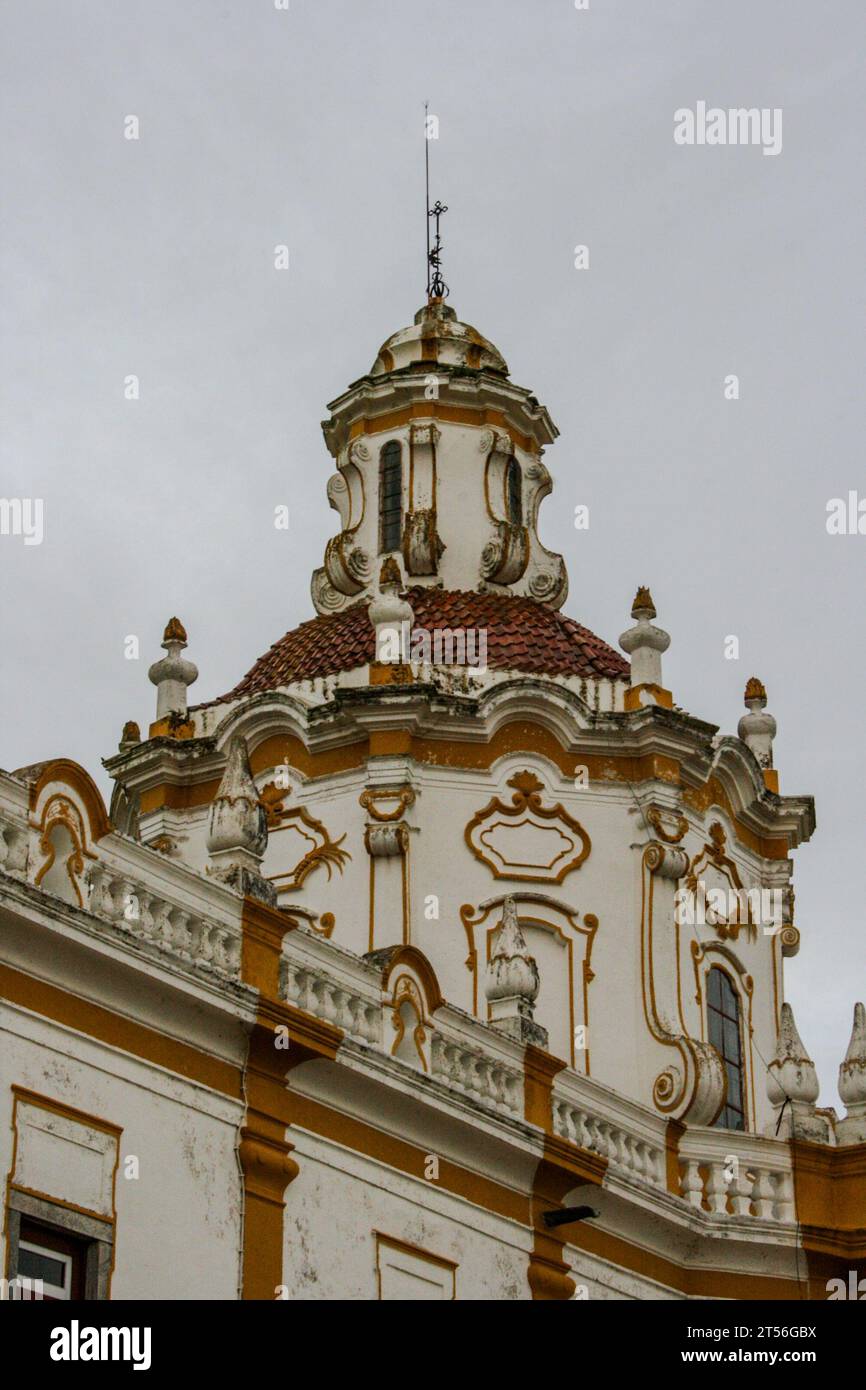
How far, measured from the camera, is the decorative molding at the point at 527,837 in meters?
25.9

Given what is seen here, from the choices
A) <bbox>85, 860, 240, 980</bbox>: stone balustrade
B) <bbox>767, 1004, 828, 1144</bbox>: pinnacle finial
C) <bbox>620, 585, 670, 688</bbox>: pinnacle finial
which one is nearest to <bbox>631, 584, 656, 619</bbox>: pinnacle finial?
<bbox>620, 585, 670, 688</bbox>: pinnacle finial

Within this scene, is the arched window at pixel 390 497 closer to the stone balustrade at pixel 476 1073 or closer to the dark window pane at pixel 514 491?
the dark window pane at pixel 514 491

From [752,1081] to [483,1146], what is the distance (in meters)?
7.29

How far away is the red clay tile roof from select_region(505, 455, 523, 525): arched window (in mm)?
1409

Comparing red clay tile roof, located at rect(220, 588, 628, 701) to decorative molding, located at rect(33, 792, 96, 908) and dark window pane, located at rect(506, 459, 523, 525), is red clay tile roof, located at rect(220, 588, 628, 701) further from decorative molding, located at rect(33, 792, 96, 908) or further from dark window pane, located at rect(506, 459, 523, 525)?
decorative molding, located at rect(33, 792, 96, 908)

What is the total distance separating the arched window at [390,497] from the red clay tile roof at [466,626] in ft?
3.17

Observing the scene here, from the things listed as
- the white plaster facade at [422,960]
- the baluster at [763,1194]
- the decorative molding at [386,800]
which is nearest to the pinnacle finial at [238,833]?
the white plaster facade at [422,960]

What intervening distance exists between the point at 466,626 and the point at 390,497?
105 inches

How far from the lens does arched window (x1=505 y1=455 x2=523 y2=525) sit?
29.8 m

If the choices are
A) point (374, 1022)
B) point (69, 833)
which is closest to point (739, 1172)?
point (374, 1022)

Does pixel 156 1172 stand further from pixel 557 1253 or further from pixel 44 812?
pixel 557 1253

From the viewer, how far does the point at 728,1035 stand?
26828mm

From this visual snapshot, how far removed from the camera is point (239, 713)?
26.6 m

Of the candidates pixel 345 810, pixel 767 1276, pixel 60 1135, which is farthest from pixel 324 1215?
pixel 345 810
